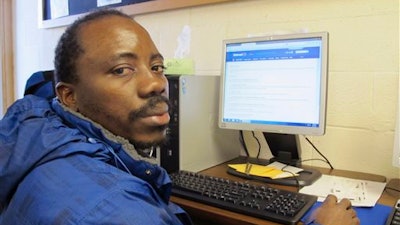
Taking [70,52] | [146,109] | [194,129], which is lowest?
[194,129]

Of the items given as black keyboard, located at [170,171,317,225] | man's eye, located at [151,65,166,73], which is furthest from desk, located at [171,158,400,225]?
man's eye, located at [151,65,166,73]

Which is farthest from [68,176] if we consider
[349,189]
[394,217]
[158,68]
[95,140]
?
[349,189]

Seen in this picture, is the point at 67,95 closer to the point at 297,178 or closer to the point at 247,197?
the point at 247,197

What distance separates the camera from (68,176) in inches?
22.3

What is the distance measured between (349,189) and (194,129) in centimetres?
56

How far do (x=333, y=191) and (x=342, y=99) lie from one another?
0.42 m

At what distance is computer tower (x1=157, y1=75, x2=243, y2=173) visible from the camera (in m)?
1.28

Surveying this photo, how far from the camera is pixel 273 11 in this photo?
1.52m

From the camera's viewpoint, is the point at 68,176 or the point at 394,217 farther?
the point at 394,217

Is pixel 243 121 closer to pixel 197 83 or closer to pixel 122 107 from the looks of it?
pixel 197 83

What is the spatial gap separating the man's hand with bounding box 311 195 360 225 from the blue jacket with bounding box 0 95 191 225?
15.1 inches

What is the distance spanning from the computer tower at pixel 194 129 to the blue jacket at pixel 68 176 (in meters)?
0.52

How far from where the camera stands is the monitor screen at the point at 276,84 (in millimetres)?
1236

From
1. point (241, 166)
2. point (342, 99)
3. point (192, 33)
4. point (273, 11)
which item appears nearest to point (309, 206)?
point (241, 166)
